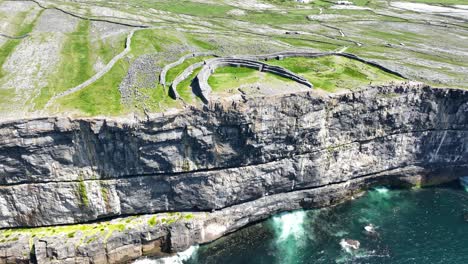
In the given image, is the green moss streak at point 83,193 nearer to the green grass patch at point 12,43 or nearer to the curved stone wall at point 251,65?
the curved stone wall at point 251,65

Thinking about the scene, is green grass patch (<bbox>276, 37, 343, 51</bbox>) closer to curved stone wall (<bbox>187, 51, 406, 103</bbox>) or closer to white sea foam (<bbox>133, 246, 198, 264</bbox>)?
curved stone wall (<bbox>187, 51, 406, 103</bbox>)

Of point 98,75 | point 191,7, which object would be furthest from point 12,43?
point 191,7

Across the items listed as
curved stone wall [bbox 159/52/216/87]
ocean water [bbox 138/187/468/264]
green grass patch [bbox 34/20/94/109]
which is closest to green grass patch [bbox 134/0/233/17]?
green grass patch [bbox 34/20/94/109]

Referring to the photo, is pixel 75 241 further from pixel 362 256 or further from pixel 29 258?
pixel 362 256

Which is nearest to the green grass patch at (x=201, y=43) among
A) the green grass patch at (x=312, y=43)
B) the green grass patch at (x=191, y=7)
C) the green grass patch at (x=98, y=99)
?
the green grass patch at (x=312, y=43)

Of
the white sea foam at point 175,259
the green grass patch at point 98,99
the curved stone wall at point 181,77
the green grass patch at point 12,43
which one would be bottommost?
the white sea foam at point 175,259

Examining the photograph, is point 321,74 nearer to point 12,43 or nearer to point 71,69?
point 71,69
